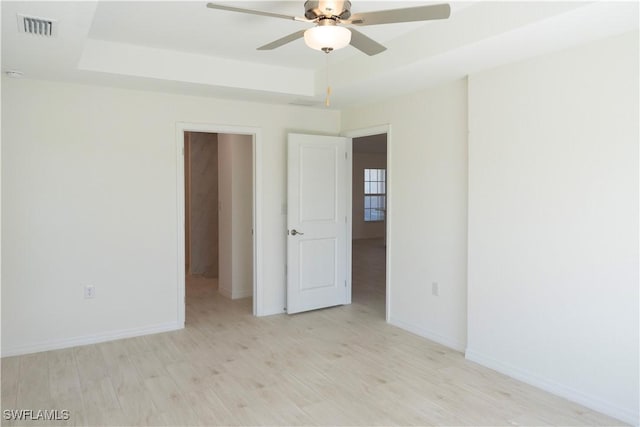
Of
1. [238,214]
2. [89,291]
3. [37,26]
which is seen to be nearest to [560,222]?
[37,26]

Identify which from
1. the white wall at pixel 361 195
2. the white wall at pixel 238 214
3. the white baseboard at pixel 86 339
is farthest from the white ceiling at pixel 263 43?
the white wall at pixel 361 195

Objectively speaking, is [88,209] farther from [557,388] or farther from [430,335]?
[557,388]

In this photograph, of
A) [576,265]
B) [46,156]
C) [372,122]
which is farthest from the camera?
[372,122]

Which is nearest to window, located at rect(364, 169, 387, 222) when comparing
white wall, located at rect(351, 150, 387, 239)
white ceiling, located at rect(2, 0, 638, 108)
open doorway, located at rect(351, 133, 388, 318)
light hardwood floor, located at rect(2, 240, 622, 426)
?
open doorway, located at rect(351, 133, 388, 318)

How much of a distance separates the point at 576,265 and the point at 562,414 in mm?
940

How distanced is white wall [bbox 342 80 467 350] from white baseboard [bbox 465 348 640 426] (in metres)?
0.35

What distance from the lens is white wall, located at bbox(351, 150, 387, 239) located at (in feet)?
39.7

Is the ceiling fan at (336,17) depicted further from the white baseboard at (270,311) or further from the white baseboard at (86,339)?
the white baseboard at (270,311)

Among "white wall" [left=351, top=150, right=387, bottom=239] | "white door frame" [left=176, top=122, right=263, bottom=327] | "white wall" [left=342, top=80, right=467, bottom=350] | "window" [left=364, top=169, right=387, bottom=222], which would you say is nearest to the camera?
"white wall" [left=342, top=80, right=467, bottom=350]

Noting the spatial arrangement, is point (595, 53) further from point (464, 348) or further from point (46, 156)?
point (46, 156)

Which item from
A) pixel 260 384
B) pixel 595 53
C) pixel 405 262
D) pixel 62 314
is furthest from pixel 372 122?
pixel 62 314

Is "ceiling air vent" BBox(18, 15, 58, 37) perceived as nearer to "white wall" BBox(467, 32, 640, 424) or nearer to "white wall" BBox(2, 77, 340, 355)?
"white wall" BBox(2, 77, 340, 355)

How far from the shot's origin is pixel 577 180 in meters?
2.98

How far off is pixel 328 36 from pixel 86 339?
11.4ft
